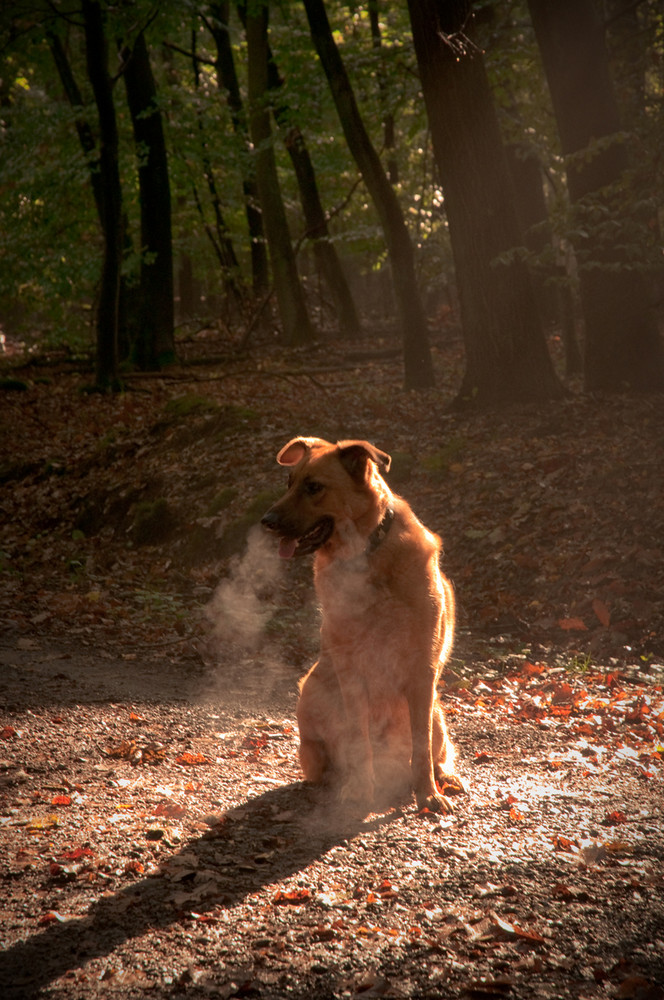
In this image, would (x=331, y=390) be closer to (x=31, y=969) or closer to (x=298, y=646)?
(x=298, y=646)

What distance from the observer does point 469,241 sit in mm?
11789

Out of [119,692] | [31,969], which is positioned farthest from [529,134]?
[31,969]

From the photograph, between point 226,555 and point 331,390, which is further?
point 331,390

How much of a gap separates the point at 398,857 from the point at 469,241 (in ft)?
31.3

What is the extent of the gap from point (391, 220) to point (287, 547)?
434 inches

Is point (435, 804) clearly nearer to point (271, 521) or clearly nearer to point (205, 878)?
point (205, 878)

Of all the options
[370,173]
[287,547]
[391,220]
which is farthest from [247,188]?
[287,547]

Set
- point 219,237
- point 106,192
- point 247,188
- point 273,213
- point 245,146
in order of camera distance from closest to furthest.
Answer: point 106,192, point 273,213, point 245,146, point 219,237, point 247,188

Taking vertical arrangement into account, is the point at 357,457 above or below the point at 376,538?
above

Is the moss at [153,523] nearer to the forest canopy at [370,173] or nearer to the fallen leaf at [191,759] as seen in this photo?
the forest canopy at [370,173]

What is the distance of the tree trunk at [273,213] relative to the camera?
64.9ft

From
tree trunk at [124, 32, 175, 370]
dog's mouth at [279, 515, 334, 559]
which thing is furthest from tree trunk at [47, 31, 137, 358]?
dog's mouth at [279, 515, 334, 559]

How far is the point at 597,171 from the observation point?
1147 centimetres

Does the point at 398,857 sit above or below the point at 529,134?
below
